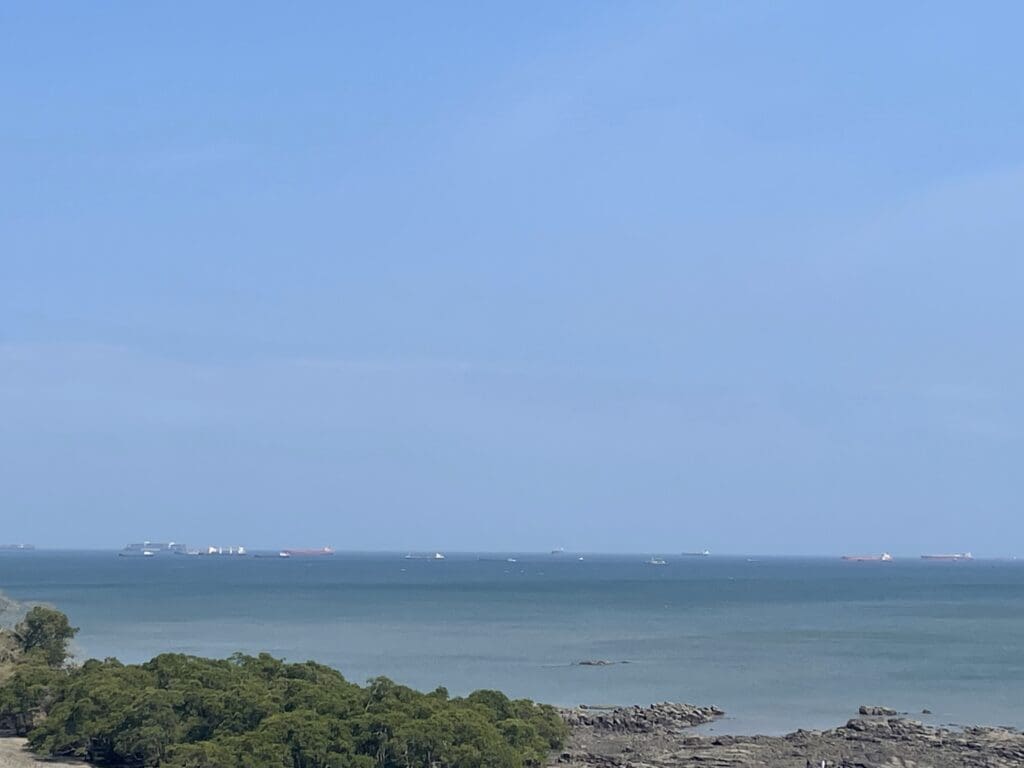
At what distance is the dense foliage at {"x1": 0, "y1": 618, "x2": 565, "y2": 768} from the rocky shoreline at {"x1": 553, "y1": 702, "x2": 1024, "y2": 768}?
327cm

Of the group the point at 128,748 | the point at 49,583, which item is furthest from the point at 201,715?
the point at 49,583

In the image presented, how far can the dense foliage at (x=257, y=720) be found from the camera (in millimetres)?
34031

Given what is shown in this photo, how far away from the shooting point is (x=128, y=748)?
1444 inches

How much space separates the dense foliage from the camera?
3403 centimetres

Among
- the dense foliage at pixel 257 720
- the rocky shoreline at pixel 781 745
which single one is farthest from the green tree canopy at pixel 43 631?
the rocky shoreline at pixel 781 745

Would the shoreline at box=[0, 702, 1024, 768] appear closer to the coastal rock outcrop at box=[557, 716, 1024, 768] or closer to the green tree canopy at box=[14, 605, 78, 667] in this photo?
the coastal rock outcrop at box=[557, 716, 1024, 768]

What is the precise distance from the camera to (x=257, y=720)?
1433 inches

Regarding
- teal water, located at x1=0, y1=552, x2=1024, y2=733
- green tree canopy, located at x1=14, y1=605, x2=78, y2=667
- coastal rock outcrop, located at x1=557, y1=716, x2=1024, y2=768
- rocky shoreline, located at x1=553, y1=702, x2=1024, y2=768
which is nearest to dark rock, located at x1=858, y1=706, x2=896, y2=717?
rocky shoreline, located at x1=553, y1=702, x2=1024, y2=768

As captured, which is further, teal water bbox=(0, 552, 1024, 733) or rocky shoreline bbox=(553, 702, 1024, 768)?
teal water bbox=(0, 552, 1024, 733)

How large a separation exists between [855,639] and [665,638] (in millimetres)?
12915

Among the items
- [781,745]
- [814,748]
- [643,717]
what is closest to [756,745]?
[781,745]

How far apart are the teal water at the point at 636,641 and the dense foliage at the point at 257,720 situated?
644 inches

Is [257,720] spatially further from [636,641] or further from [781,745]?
[636,641]

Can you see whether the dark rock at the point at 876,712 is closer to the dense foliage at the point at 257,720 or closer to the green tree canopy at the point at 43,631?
the dense foliage at the point at 257,720
